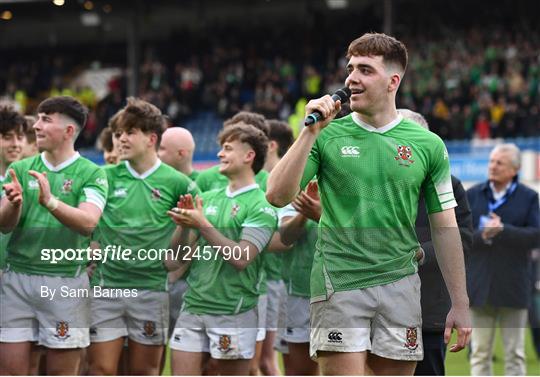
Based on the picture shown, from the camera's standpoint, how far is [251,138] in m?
6.46

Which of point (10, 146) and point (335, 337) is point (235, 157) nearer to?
point (10, 146)

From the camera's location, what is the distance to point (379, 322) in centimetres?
454

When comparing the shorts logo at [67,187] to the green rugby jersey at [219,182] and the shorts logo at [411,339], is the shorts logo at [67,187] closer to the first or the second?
the green rugby jersey at [219,182]

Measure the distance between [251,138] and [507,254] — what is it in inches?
104

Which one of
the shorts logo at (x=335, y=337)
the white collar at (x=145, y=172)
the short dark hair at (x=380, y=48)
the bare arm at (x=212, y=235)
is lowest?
the shorts logo at (x=335, y=337)

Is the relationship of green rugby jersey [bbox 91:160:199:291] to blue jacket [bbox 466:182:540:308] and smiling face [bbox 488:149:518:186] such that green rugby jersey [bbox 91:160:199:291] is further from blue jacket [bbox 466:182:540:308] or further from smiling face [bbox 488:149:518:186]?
smiling face [bbox 488:149:518:186]

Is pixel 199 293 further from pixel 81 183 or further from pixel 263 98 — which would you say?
pixel 263 98

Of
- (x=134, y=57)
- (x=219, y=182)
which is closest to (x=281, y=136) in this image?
(x=219, y=182)

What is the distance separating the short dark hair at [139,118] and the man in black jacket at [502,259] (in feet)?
8.48

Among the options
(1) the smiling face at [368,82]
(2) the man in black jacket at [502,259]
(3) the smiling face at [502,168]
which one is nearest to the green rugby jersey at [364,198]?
(1) the smiling face at [368,82]

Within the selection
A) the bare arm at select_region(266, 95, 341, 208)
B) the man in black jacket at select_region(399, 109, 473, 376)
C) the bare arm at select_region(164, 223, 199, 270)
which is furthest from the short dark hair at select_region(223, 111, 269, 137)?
the bare arm at select_region(266, 95, 341, 208)

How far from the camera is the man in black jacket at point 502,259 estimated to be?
7820 millimetres

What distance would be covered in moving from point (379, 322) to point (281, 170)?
823mm

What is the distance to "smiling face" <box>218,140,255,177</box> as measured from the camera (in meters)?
6.44
